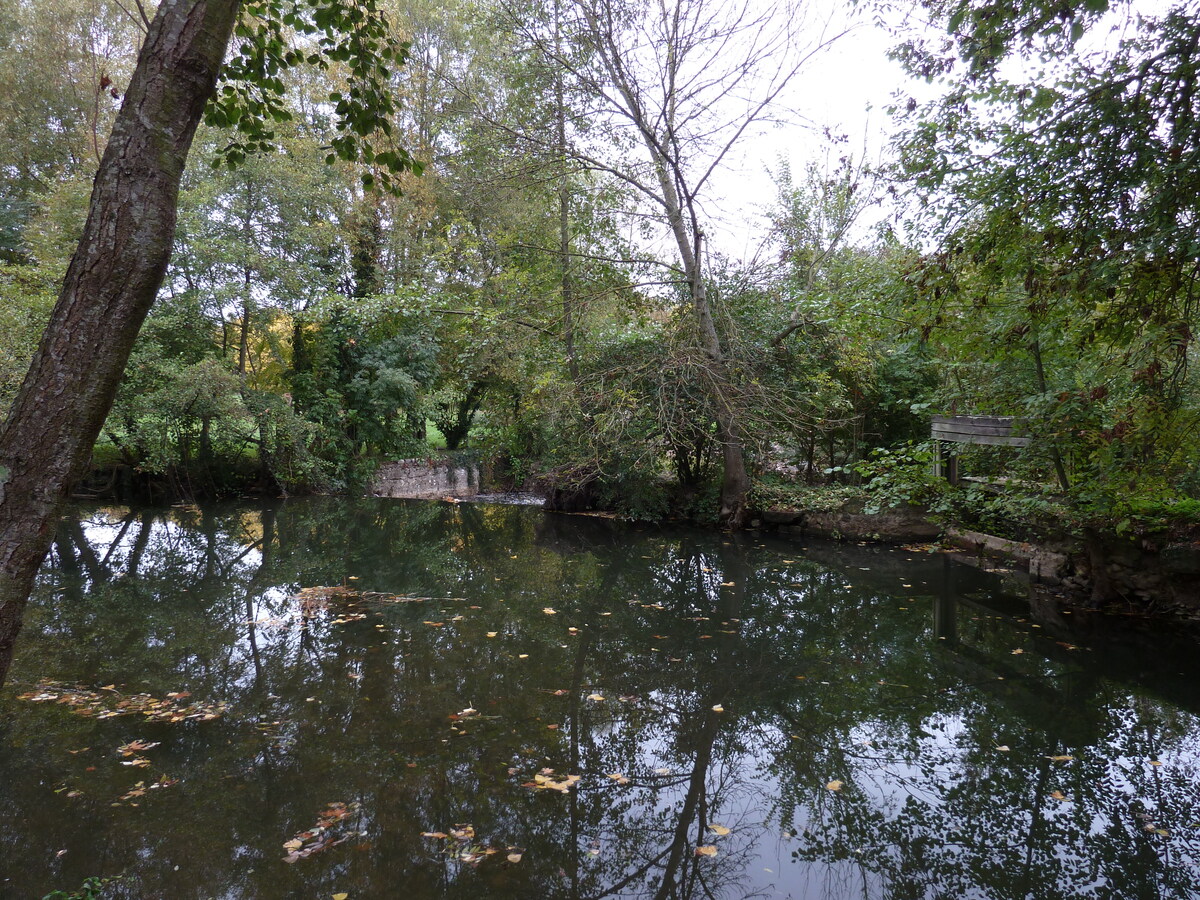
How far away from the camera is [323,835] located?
3055 millimetres

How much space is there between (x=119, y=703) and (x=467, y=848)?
2.87 m

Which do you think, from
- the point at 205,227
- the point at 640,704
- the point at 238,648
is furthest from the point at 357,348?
the point at 640,704

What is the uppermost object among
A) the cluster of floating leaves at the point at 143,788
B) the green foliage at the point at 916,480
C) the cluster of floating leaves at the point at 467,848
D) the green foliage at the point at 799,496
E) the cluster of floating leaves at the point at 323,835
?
the green foliage at the point at 916,480

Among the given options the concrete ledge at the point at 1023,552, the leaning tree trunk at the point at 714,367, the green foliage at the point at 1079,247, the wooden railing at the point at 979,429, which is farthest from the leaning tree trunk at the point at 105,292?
the leaning tree trunk at the point at 714,367

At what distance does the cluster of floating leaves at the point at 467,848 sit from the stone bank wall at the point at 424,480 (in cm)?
1582

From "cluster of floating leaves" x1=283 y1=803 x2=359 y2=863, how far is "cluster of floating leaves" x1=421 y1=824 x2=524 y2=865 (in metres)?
0.36

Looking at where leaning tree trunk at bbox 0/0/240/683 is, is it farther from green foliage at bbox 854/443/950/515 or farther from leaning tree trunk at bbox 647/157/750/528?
leaning tree trunk at bbox 647/157/750/528

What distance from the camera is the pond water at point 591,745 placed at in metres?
2.90

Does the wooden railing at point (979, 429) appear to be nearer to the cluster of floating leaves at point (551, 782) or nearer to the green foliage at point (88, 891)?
the cluster of floating leaves at point (551, 782)

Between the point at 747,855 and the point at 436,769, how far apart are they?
62.4 inches

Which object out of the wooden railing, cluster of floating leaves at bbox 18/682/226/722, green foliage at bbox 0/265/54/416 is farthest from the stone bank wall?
the wooden railing

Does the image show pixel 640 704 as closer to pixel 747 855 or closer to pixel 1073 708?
pixel 747 855

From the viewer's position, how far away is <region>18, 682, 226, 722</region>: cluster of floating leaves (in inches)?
170

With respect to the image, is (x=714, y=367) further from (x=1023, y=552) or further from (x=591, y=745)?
(x=591, y=745)
